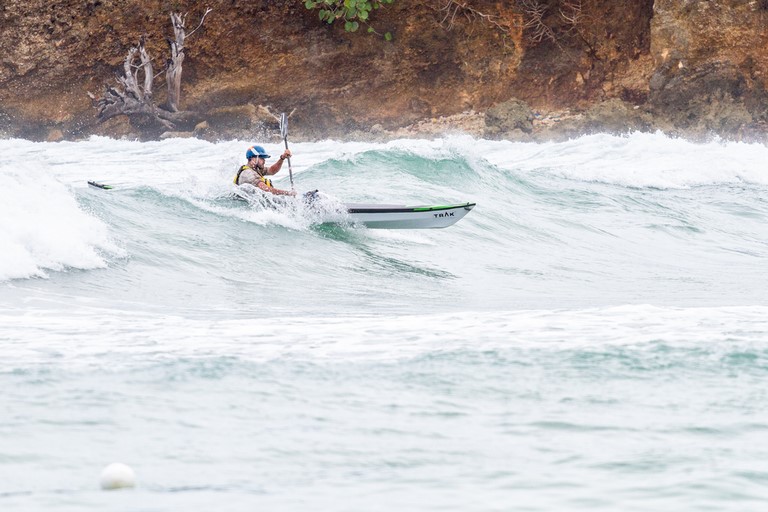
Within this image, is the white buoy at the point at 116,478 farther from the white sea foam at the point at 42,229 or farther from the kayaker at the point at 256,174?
the kayaker at the point at 256,174

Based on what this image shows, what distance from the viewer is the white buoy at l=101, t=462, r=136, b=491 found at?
11.3 feet

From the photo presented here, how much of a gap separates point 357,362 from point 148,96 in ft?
56.1

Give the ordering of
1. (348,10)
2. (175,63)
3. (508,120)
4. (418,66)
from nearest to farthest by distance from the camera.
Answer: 1. (348,10)
2. (508,120)
3. (175,63)
4. (418,66)

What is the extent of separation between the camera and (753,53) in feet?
65.0

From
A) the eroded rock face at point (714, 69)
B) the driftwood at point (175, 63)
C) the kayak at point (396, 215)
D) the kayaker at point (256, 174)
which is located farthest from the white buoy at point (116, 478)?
the driftwood at point (175, 63)

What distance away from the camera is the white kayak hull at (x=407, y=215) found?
34.5 ft

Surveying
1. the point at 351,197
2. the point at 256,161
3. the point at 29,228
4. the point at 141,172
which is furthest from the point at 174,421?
the point at 141,172

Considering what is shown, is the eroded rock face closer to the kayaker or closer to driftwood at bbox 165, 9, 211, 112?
driftwood at bbox 165, 9, 211, 112

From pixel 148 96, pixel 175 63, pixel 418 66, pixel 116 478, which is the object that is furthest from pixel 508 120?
pixel 116 478

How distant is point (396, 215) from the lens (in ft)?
34.9

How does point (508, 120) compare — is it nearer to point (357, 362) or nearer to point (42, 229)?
point (42, 229)

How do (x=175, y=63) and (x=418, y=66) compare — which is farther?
(x=418, y=66)

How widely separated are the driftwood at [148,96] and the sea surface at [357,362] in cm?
919

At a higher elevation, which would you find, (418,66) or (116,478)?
(418,66)
